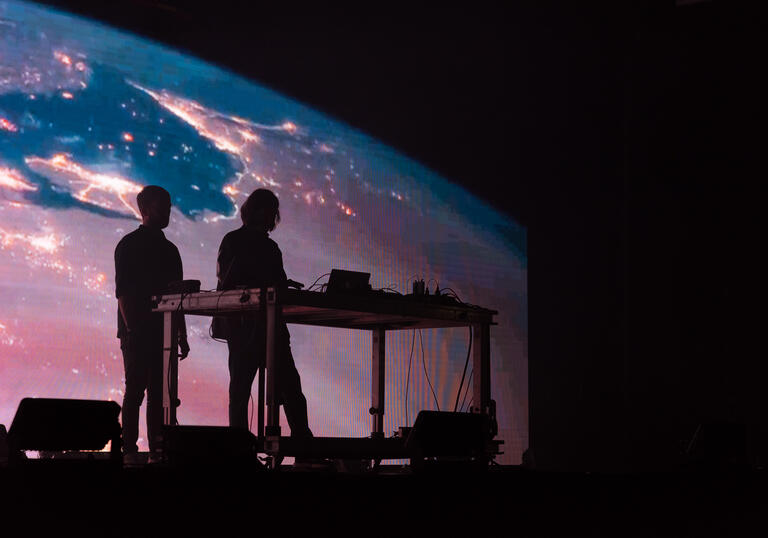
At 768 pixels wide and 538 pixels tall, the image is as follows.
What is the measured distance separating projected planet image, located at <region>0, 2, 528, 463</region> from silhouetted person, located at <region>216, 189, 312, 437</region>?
0.71 metres

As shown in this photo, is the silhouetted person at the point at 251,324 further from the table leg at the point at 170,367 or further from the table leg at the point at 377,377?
the table leg at the point at 377,377

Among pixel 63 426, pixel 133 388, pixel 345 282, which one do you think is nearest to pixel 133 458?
pixel 133 388

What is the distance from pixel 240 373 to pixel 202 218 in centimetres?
121

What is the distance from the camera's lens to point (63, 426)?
298 cm

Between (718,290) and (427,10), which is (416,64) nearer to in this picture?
(427,10)

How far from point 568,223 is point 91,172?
320 cm

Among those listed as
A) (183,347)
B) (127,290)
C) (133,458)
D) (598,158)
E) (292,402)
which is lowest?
A: (133,458)

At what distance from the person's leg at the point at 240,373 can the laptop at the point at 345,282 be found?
1.54ft

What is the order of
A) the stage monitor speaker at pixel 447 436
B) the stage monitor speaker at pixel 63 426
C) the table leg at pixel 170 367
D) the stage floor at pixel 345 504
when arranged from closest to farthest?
1. the stage floor at pixel 345 504
2. the stage monitor speaker at pixel 63 426
3. the stage monitor speaker at pixel 447 436
4. the table leg at pixel 170 367

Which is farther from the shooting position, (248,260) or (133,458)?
(248,260)

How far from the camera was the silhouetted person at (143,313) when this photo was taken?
181 inches

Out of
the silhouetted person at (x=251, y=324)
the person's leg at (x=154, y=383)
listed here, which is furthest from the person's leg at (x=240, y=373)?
the person's leg at (x=154, y=383)

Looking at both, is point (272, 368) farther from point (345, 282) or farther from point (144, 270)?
point (144, 270)

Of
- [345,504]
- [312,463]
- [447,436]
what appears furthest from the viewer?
[312,463]
